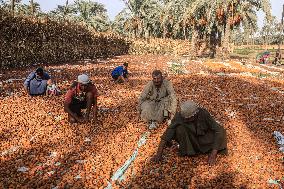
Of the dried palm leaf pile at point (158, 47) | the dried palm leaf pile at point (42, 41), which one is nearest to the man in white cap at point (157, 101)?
the dried palm leaf pile at point (42, 41)

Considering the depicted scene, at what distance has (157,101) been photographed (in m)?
6.34

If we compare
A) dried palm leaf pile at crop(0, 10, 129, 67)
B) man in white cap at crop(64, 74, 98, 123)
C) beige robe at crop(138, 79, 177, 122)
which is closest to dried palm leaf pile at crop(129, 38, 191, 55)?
dried palm leaf pile at crop(0, 10, 129, 67)

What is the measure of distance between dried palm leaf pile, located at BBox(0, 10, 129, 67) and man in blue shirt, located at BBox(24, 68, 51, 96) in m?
5.62

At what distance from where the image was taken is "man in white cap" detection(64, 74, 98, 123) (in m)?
5.90

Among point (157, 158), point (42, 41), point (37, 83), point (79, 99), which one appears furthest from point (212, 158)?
point (42, 41)

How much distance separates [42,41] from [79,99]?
10836 millimetres

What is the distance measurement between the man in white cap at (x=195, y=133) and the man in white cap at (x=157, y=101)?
50.0 inches

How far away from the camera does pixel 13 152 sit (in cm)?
484

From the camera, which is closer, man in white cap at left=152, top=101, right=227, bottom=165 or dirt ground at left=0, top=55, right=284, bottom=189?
dirt ground at left=0, top=55, right=284, bottom=189

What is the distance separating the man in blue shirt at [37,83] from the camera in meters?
8.20

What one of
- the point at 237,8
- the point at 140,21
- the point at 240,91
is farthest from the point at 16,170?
the point at 140,21

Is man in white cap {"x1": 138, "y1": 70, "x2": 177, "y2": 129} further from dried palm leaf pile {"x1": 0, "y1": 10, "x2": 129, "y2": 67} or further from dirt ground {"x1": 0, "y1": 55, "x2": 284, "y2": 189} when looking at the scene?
dried palm leaf pile {"x1": 0, "y1": 10, "x2": 129, "y2": 67}

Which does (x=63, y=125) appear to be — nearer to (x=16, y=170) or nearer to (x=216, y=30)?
(x=16, y=170)

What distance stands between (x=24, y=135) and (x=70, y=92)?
108 centimetres
